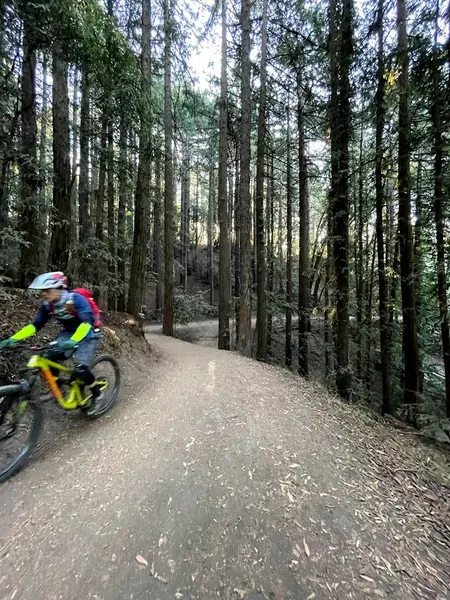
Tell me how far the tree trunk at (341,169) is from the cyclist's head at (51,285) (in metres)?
6.10

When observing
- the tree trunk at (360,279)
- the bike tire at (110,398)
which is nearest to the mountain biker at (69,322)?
the bike tire at (110,398)

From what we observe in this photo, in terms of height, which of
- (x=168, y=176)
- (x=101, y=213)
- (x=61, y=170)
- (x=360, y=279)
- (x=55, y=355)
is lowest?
(x=55, y=355)

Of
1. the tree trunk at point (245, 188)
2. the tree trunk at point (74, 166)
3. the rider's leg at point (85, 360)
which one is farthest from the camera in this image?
the tree trunk at point (245, 188)

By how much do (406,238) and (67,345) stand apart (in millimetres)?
8409

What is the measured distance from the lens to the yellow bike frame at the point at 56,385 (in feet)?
12.5

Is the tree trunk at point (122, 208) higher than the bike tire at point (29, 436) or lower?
higher

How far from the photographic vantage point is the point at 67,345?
4035 millimetres

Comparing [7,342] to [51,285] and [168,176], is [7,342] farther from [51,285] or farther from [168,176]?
[168,176]

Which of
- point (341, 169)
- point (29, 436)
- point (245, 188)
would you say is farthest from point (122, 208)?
point (29, 436)

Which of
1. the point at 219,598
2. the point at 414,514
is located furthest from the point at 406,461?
the point at 219,598

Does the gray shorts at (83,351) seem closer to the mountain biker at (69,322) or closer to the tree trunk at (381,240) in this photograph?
the mountain biker at (69,322)

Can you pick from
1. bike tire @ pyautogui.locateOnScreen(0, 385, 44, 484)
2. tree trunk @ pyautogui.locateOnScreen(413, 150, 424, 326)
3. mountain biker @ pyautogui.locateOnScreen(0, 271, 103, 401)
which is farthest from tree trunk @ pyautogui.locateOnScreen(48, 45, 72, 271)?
tree trunk @ pyautogui.locateOnScreen(413, 150, 424, 326)

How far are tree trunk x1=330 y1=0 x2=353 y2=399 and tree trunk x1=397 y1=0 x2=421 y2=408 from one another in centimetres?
124

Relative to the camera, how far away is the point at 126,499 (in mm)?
2984
